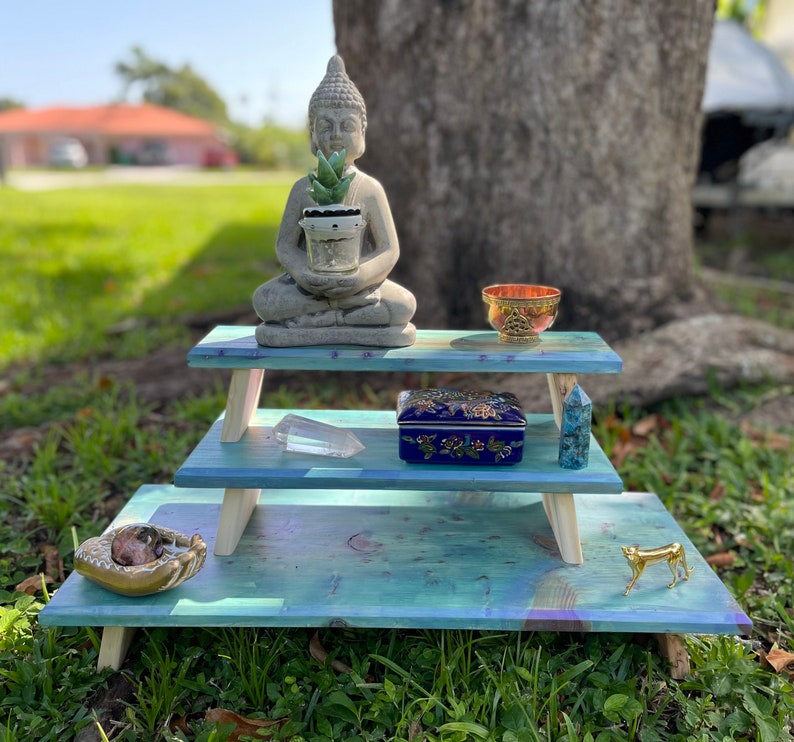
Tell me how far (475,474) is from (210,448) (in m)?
0.88

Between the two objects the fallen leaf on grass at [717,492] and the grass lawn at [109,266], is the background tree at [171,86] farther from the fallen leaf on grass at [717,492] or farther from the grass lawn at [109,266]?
the fallen leaf on grass at [717,492]

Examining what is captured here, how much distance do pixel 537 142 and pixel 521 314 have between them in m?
1.74

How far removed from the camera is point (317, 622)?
2.03 m

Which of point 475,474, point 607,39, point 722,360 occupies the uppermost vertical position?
point 607,39

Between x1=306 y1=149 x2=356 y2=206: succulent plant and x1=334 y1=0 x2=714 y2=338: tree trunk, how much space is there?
5.62 feet

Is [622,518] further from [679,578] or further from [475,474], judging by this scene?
[475,474]

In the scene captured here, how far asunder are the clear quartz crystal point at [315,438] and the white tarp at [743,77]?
6964mm

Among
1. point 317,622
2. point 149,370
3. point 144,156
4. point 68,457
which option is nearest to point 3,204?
point 149,370

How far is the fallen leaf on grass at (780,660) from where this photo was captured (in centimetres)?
216

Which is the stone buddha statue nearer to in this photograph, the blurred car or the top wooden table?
the top wooden table

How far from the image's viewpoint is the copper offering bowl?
227cm

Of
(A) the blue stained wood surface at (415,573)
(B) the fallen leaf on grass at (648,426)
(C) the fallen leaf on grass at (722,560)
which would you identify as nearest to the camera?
(A) the blue stained wood surface at (415,573)

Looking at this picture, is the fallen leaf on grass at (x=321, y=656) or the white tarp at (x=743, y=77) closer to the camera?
the fallen leaf on grass at (x=321, y=656)

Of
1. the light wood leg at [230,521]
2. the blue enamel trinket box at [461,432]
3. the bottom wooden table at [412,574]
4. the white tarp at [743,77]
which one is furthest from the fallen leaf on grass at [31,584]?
the white tarp at [743,77]
